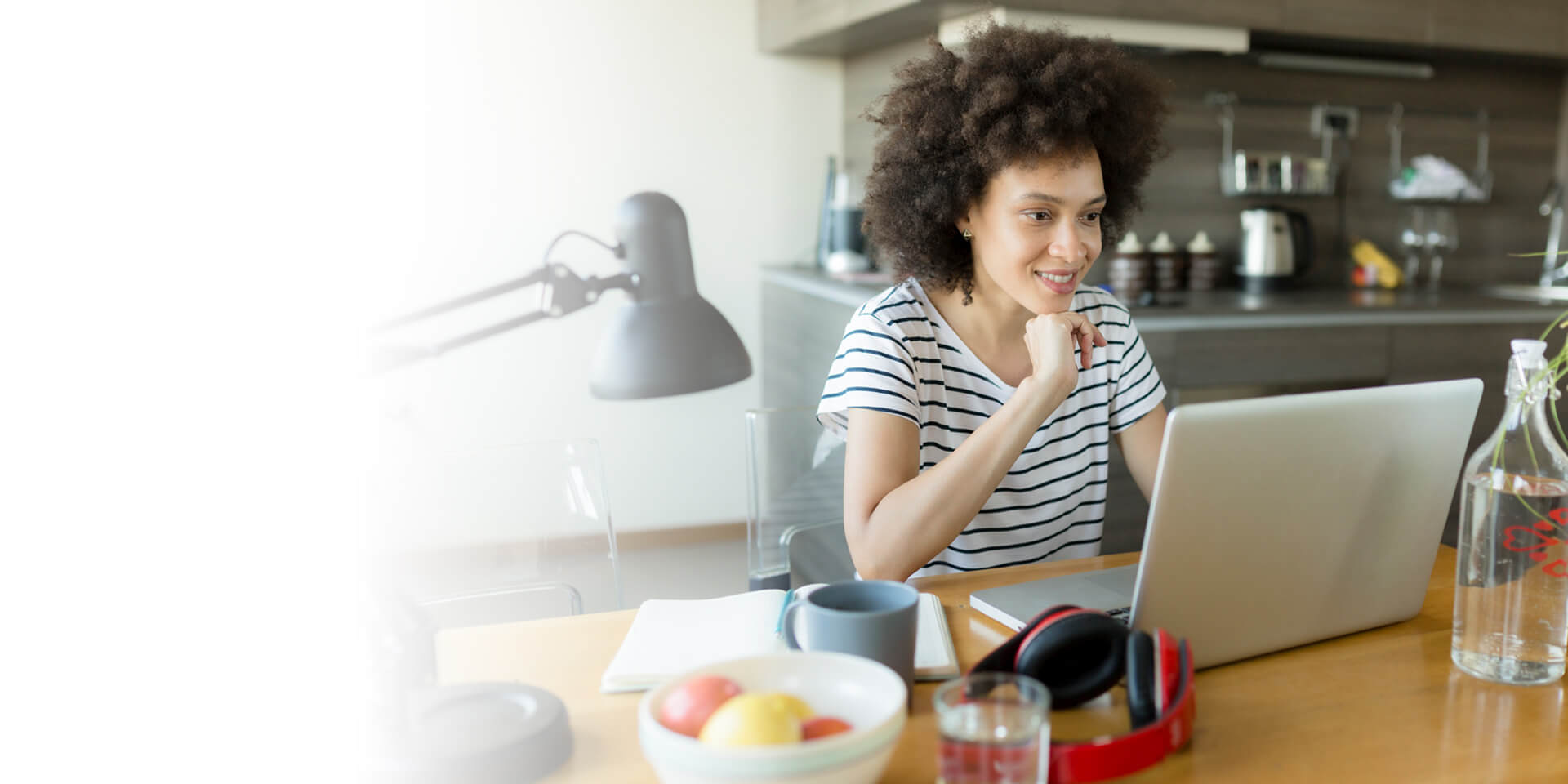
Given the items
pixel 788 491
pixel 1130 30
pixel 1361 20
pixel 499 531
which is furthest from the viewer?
pixel 1361 20

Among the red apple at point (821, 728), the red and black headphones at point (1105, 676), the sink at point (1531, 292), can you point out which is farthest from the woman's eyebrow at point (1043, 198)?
the sink at point (1531, 292)

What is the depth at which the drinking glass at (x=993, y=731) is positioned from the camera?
647 mm

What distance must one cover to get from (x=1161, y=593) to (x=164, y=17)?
3.78 ft

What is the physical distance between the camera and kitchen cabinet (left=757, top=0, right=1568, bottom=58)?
2.73m

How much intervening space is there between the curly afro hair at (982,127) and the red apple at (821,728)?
3.07ft

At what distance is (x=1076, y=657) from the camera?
83cm

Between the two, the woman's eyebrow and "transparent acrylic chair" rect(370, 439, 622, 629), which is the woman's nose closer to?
the woman's eyebrow

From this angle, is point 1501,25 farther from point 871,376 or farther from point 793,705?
point 793,705

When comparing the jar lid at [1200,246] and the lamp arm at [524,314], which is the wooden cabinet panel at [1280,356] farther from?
the lamp arm at [524,314]

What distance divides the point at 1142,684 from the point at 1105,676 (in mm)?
63

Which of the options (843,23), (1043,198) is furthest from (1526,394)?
(843,23)

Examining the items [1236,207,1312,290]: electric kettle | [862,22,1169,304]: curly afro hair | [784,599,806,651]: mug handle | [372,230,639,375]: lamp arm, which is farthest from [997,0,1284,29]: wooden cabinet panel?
[372,230,639,375]: lamp arm

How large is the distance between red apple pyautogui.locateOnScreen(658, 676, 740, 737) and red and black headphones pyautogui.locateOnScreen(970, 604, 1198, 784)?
22 cm

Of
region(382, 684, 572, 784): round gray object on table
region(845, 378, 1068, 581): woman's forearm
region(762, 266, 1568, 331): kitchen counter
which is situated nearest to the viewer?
region(382, 684, 572, 784): round gray object on table
